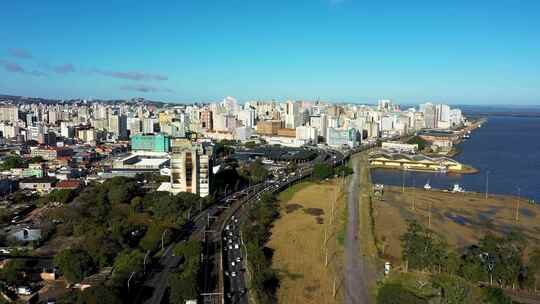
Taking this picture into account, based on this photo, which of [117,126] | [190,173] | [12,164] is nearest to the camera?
[190,173]

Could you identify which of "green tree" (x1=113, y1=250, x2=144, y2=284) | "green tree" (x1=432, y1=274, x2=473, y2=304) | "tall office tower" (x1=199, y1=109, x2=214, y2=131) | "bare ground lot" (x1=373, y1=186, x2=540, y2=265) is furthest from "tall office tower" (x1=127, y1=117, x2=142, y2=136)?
"green tree" (x1=432, y1=274, x2=473, y2=304)

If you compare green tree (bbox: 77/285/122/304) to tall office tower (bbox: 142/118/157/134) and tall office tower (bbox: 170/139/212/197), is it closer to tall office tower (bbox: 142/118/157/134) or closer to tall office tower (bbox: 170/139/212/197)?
tall office tower (bbox: 170/139/212/197)

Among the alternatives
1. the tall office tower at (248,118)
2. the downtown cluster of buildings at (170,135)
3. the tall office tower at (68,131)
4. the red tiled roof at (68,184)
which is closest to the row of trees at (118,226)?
the downtown cluster of buildings at (170,135)

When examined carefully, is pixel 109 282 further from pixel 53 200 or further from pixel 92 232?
pixel 53 200

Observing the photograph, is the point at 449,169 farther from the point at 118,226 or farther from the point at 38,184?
the point at 38,184

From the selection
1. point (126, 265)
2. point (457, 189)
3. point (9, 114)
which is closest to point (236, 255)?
point (126, 265)

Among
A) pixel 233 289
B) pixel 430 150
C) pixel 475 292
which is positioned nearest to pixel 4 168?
pixel 233 289

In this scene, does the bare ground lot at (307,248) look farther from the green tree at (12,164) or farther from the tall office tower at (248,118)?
the tall office tower at (248,118)
